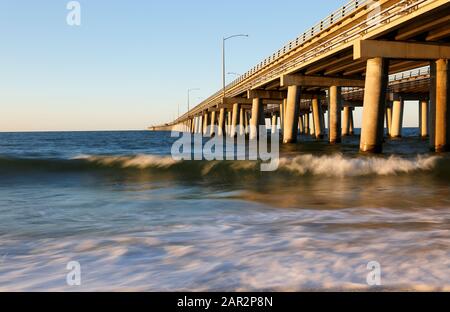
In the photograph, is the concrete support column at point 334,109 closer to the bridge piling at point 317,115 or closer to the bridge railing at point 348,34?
the bridge railing at point 348,34

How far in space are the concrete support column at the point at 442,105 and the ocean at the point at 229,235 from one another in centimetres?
1123

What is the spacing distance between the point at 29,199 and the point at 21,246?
768 centimetres

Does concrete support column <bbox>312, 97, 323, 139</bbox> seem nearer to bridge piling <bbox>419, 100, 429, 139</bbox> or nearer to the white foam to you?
bridge piling <bbox>419, 100, 429, 139</bbox>

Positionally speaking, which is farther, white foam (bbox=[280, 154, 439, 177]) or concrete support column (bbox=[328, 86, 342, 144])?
concrete support column (bbox=[328, 86, 342, 144])

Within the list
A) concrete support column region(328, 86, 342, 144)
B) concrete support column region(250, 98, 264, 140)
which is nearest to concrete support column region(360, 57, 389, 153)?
concrete support column region(328, 86, 342, 144)

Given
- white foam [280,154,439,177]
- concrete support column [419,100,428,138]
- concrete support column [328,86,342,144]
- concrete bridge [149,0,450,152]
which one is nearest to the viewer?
white foam [280,154,439,177]

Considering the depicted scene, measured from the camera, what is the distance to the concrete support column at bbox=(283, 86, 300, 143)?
1777 inches

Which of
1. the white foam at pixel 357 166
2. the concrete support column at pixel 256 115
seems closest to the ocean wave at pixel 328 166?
the white foam at pixel 357 166

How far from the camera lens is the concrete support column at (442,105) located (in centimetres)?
2886

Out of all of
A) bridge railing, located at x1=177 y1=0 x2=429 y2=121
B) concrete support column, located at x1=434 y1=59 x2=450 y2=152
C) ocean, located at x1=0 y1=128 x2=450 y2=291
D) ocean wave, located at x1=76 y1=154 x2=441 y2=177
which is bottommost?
ocean, located at x1=0 y1=128 x2=450 y2=291

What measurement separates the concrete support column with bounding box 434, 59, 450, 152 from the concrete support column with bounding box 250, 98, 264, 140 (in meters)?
33.3

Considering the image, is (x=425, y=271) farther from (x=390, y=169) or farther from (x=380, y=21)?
(x=380, y=21)

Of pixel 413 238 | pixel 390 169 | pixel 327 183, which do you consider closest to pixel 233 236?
pixel 413 238
